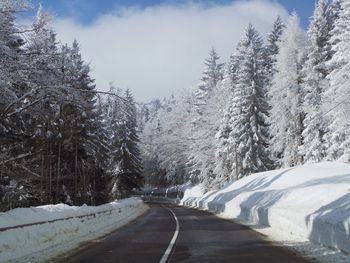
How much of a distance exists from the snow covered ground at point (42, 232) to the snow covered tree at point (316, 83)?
25676 mm

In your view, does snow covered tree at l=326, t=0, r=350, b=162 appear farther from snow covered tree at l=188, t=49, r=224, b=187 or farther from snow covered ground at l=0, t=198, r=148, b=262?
snow covered tree at l=188, t=49, r=224, b=187

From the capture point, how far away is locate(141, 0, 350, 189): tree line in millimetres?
33031

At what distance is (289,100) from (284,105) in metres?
0.73

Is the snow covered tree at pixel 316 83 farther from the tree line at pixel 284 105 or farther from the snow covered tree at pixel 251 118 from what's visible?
the snow covered tree at pixel 251 118

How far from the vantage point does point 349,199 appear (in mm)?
12852

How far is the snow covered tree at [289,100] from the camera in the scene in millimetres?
47312

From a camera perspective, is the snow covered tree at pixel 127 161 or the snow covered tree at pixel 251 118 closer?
the snow covered tree at pixel 251 118

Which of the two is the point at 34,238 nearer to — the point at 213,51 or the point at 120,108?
the point at 120,108

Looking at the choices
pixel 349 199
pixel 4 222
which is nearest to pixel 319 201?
pixel 349 199

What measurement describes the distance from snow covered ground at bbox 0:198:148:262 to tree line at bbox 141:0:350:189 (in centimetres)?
1095

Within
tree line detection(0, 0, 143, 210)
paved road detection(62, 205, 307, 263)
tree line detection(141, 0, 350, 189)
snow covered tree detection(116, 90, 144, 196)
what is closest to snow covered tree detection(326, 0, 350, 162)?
tree line detection(141, 0, 350, 189)

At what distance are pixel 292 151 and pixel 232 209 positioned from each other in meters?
18.3

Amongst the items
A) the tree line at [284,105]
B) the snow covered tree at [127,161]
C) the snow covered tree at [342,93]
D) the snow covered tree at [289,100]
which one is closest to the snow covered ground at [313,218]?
the snow covered tree at [342,93]

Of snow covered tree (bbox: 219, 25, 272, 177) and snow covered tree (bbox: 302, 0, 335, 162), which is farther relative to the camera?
snow covered tree (bbox: 219, 25, 272, 177)
